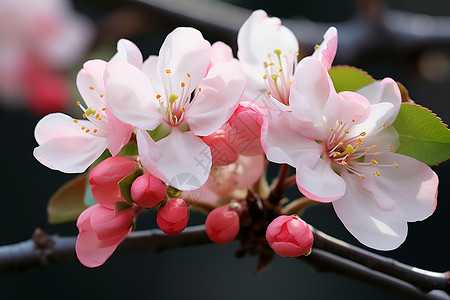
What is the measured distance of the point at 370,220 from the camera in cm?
51

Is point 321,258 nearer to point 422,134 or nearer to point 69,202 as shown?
point 422,134

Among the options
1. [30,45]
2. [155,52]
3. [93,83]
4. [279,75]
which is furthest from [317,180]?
[155,52]

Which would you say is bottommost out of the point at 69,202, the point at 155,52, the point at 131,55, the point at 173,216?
the point at 155,52

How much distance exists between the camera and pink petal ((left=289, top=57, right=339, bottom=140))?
0.50 meters

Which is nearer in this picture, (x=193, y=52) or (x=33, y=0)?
(x=193, y=52)

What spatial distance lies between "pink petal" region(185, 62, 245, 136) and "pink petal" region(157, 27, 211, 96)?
2cm

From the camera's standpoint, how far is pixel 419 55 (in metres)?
1.50

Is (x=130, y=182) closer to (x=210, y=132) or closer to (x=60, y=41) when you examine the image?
(x=210, y=132)

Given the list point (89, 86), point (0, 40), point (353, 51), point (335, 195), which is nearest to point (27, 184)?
point (0, 40)

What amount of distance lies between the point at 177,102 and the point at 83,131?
0.11 m

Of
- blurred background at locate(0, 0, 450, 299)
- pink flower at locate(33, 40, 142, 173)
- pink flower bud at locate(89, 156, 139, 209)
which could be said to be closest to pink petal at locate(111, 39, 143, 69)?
pink flower at locate(33, 40, 142, 173)

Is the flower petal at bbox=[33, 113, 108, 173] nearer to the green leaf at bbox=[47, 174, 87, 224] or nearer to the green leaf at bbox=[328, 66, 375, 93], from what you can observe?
the green leaf at bbox=[47, 174, 87, 224]

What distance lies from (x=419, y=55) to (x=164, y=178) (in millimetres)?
1233

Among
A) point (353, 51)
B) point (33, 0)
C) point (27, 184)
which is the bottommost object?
point (27, 184)
